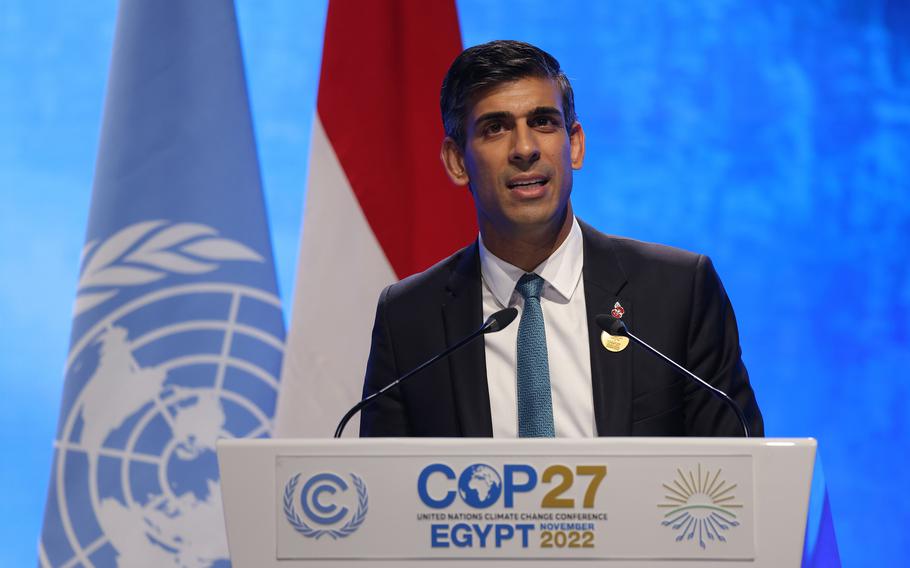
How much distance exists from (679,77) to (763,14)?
1.22 ft

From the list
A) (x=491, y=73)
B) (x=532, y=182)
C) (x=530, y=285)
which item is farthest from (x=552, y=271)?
(x=491, y=73)

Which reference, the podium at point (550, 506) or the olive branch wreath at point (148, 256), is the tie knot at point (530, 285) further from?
the olive branch wreath at point (148, 256)

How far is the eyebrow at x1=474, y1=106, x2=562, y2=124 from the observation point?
2047 mm

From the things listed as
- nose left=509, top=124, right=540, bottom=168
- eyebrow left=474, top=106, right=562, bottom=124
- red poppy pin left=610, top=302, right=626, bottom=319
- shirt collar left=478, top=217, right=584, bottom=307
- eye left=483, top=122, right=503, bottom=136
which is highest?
eyebrow left=474, top=106, right=562, bottom=124

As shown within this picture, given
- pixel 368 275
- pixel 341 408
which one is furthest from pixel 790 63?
pixel 341 408

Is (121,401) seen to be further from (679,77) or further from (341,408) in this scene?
(679,77)

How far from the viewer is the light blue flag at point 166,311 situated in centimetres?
296

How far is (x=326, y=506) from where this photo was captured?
130cm

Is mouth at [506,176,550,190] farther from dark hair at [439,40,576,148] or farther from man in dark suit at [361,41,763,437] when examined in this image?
dark hair at [439,40,576,148]

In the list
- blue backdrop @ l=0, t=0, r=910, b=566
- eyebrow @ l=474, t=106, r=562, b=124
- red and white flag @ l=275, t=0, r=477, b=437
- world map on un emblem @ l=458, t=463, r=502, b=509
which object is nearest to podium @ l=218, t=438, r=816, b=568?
world map on un emblem @ l=458, t=463, r=502, b=509

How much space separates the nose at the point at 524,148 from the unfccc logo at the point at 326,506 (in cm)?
91

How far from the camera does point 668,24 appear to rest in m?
3.37

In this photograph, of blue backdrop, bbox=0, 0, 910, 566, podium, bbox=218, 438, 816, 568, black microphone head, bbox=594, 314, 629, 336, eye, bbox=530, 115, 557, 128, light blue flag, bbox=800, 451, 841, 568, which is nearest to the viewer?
podium, bbox=218, 438, 816, 568

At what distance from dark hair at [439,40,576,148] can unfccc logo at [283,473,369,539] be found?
3.37ft
